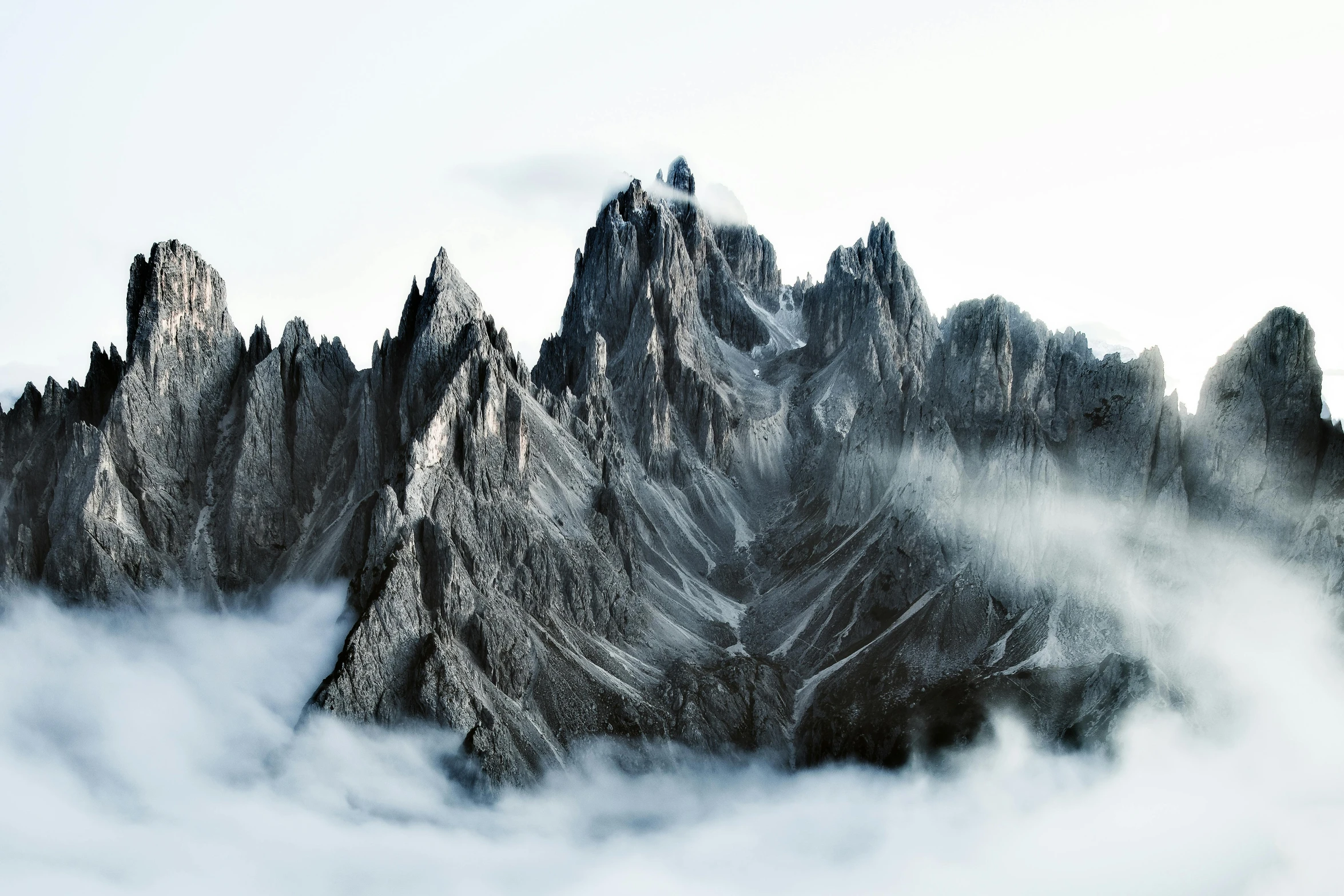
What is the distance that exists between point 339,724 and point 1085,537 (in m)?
81.6

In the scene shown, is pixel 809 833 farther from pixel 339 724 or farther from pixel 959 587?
pixel 339 724

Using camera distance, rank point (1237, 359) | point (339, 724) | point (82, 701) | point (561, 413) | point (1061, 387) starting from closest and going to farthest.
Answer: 1. point (339, 724)
2. point (82, 701)
3. point (1237, 359)
4. point (1061, 387)
5. point (561, 413)

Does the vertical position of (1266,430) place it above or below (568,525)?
below

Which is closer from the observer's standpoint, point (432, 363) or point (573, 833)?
point (573, 833)

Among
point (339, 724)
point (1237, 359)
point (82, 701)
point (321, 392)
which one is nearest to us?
point (339, 724)

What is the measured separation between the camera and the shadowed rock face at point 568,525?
4904 inches

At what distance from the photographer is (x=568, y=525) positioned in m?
150

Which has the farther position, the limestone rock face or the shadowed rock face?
the limestone rock face

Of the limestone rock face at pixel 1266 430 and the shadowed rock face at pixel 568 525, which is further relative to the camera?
the limestone rock face at pixel 1266 430

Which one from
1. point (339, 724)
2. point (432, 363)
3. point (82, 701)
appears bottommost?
point (339, 724)

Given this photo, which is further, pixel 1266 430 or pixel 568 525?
pixel 568 525

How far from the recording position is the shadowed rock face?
125 metres

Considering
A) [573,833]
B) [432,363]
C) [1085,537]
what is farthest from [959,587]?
[432,363]

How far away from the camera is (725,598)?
169 metres
